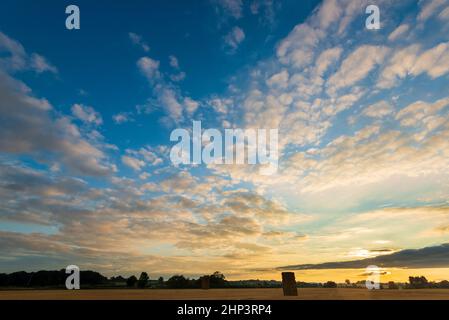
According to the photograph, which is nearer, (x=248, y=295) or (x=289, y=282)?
(x=248, y=295)

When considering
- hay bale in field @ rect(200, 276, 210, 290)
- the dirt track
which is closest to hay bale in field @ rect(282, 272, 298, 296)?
the dirt track

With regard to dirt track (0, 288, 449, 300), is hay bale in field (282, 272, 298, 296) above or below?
above

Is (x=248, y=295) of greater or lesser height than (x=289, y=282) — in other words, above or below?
below

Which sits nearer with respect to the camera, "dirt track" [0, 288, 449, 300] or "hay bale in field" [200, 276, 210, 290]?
"dirt track" [0, 288, 449, 300]

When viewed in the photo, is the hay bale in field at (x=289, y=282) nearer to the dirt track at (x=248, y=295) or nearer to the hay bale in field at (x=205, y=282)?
the dirt track at (x=248, y=295)

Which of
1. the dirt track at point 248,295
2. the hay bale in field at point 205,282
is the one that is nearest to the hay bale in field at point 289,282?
the dirt track at point 248,295

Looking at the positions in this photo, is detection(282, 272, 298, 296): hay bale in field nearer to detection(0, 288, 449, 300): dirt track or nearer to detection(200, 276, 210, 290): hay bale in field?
detection(0, 288, 449, 300): dirt track

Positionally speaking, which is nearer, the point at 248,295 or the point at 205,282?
the point at 248,295

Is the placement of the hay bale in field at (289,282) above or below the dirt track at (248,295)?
above

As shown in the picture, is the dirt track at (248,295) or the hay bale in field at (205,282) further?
the hay bale in field at (205,282)

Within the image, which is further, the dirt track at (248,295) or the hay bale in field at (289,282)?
the hay bale in field at (289,282)
